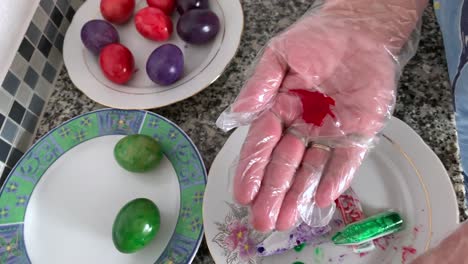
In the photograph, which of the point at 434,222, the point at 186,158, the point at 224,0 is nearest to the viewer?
the point at 434,222

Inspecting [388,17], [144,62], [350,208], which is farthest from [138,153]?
[388,17]

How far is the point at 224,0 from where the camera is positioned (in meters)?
0.85

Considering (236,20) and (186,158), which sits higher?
(236,20)

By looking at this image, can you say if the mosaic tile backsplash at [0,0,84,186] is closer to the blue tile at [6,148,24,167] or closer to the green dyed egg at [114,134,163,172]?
the blue tile at [6,148,24,167]

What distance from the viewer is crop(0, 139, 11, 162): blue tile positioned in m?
0.77

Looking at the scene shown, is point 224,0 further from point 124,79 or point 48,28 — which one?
point 48,28

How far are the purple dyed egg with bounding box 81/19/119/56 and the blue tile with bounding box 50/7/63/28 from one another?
0.26ft

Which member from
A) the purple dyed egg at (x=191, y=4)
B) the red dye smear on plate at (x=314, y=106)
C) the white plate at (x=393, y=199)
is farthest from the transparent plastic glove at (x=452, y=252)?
the purple dyed egg at (x=191, y=4)

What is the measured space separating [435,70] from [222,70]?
1.19 feet

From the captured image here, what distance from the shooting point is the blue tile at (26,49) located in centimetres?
79

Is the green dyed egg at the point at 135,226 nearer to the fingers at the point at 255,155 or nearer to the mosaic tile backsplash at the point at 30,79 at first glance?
the fingers at the point at 255,155

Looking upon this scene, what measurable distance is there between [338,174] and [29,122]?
588mm

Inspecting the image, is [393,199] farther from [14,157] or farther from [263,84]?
[14,157]

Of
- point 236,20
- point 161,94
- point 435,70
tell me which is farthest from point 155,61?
point 435,70
